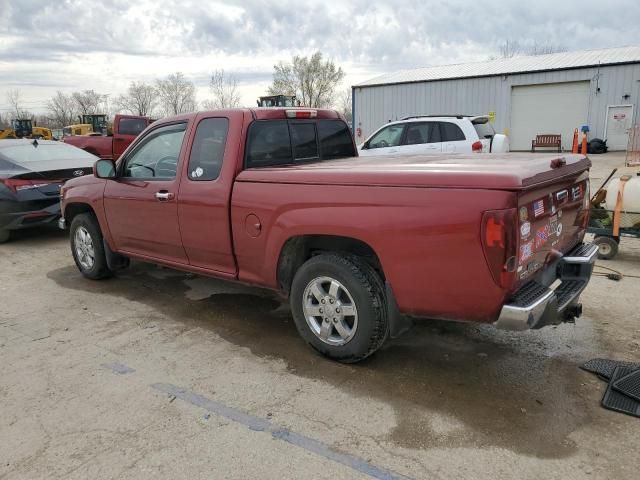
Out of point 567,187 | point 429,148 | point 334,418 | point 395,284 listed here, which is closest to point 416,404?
point 334,418

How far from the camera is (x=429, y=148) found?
35.7ft

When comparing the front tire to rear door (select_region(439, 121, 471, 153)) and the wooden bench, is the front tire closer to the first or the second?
rear door (select_region(439, 121, 471, 153))

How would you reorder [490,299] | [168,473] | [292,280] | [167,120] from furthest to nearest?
[167,120]
[292,280]
[490,299]
[168,473]

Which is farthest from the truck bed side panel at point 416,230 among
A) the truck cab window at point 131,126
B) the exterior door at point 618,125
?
the exterior door at point 618,125

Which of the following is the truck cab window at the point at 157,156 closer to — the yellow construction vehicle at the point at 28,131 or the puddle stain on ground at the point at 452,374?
the puddle stain on ground at the point at 452,374

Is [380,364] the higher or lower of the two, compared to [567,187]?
lower

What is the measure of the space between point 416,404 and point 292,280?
135cm

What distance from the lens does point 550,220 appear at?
329 centimetres

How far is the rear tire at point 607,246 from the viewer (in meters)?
6.26

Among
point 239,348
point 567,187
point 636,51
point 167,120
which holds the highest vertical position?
point 636,51

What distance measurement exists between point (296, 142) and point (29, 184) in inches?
206

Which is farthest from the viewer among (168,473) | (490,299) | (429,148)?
(429,148)

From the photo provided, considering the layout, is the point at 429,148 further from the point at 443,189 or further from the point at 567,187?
the point at 443,189

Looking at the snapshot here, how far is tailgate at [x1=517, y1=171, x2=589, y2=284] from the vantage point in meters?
2.92
